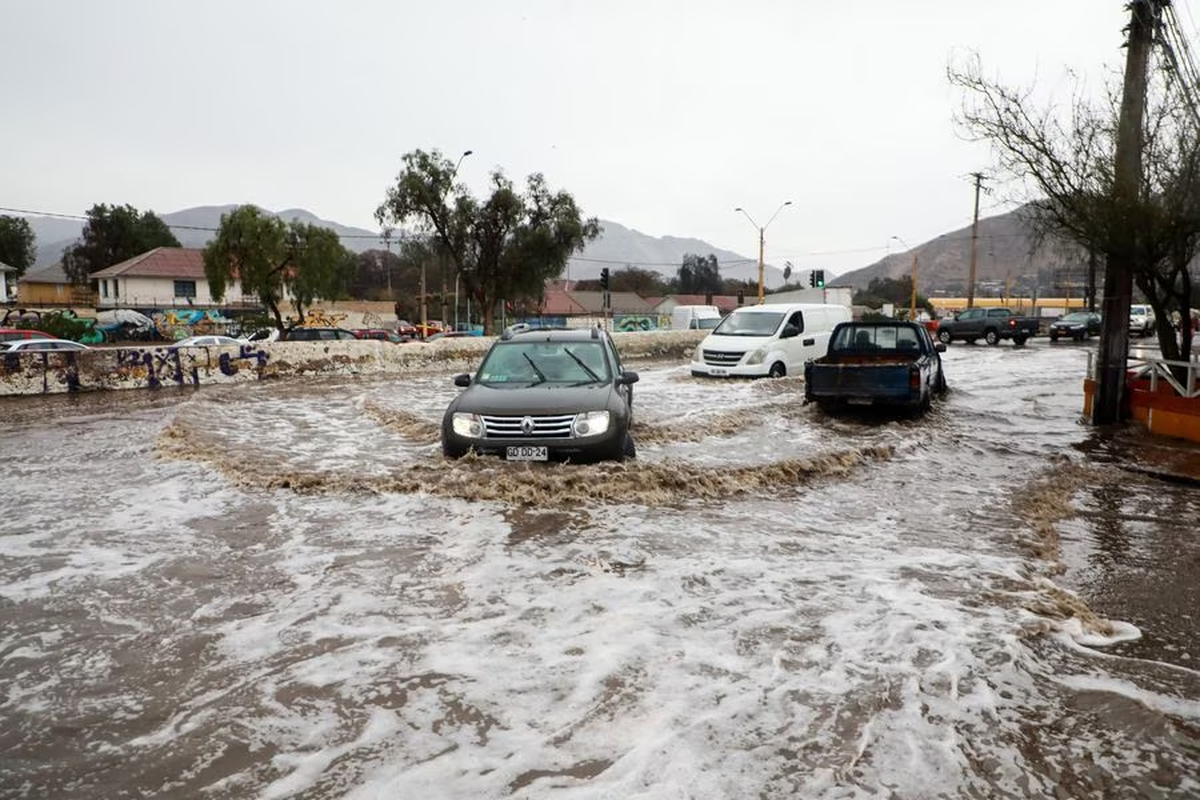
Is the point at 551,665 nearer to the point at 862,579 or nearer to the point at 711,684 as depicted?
the point at 711,684

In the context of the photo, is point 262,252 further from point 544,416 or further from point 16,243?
point 16,243

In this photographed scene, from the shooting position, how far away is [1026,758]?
10.4 feet

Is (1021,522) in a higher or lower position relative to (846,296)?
lower

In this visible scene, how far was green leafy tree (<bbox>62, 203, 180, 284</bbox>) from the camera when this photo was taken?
71.8 metres

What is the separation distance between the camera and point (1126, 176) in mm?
10531

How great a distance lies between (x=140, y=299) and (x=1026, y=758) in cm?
6578

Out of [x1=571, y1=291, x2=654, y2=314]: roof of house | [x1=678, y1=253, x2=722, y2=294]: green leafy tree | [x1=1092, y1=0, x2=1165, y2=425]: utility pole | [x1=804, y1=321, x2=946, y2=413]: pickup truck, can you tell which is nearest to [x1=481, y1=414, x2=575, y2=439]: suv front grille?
[x1=804, y1=321, x2=946, y2=413]: pickup truck

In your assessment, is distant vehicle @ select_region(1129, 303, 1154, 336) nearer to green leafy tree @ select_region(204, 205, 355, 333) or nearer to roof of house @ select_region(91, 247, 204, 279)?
green leafy tree @ select_region(204, 205, 355, 333)

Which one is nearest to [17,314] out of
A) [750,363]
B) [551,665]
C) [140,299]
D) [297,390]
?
[140,299]

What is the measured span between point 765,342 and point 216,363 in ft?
44.6

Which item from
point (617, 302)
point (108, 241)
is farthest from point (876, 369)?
point (617, 302)

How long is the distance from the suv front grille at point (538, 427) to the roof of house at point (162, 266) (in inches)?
2312

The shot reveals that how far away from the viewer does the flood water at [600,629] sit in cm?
313

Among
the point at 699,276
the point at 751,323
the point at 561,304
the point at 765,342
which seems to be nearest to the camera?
the point at 765,342
